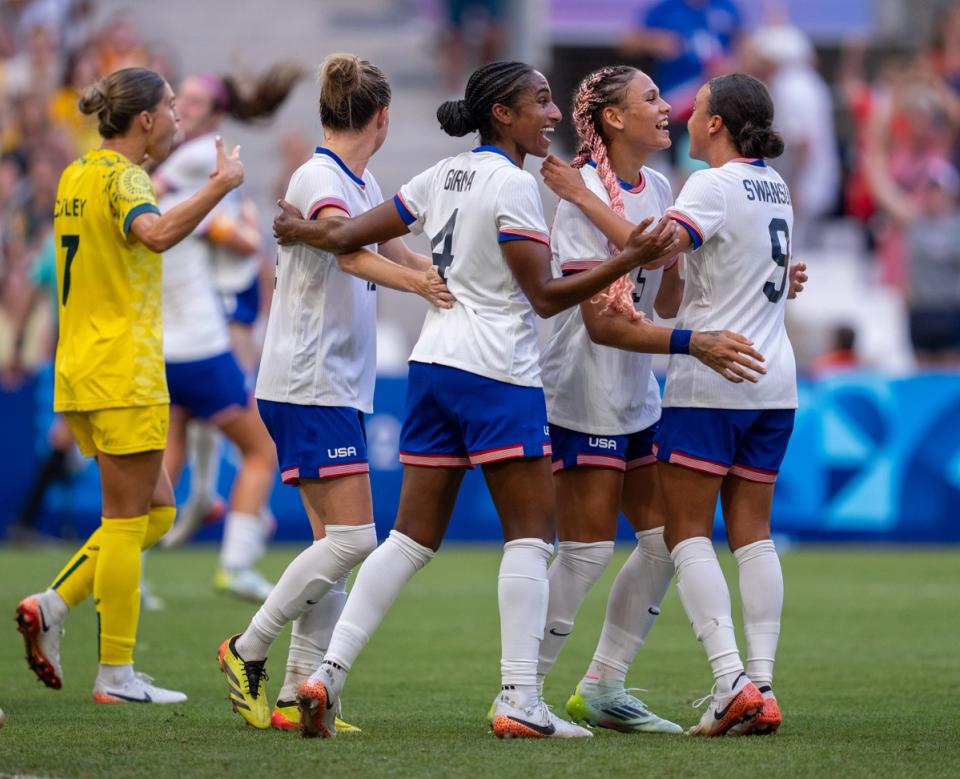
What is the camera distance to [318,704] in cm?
529

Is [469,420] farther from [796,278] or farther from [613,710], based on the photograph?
[796,278]

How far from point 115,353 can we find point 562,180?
187cm

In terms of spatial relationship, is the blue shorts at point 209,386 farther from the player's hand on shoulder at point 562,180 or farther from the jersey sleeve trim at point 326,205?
the player's hand on shoulder at point 562,180

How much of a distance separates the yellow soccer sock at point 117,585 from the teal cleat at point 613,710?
171 cm

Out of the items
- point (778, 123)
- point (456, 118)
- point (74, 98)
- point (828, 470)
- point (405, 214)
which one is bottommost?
point (828, 470)

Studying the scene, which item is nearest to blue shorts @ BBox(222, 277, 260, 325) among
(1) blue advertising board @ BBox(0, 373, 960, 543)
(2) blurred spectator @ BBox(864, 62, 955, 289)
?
(1) blue advertising board @ BBox(0, 373, 960, 543)

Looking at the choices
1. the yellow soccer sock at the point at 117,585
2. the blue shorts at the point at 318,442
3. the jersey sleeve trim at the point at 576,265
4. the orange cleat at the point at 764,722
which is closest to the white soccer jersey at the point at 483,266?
the jersey sleeve trim at the point at 576,265

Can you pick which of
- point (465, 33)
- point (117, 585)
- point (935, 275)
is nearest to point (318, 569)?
point (117, 585)

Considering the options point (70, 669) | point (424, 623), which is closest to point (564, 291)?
point (70, 669)

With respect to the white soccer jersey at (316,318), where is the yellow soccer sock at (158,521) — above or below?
below

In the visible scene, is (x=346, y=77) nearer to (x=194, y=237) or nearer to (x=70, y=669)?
(x=70, y=669)

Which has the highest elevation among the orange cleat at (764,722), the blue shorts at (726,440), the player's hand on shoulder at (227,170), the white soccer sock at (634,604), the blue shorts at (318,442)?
the player's hand on shoulder at (227,170)

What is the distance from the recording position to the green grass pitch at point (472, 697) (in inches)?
193

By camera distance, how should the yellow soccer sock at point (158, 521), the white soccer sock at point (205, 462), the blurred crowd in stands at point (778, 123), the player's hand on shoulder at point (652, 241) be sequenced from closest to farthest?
the player's hand on shoulder at point (652, 241), the yellow soccer sock at point (158, 521), the white soccer sock at point (205, 462), the blurred crowd in stands at point (778, 123)
